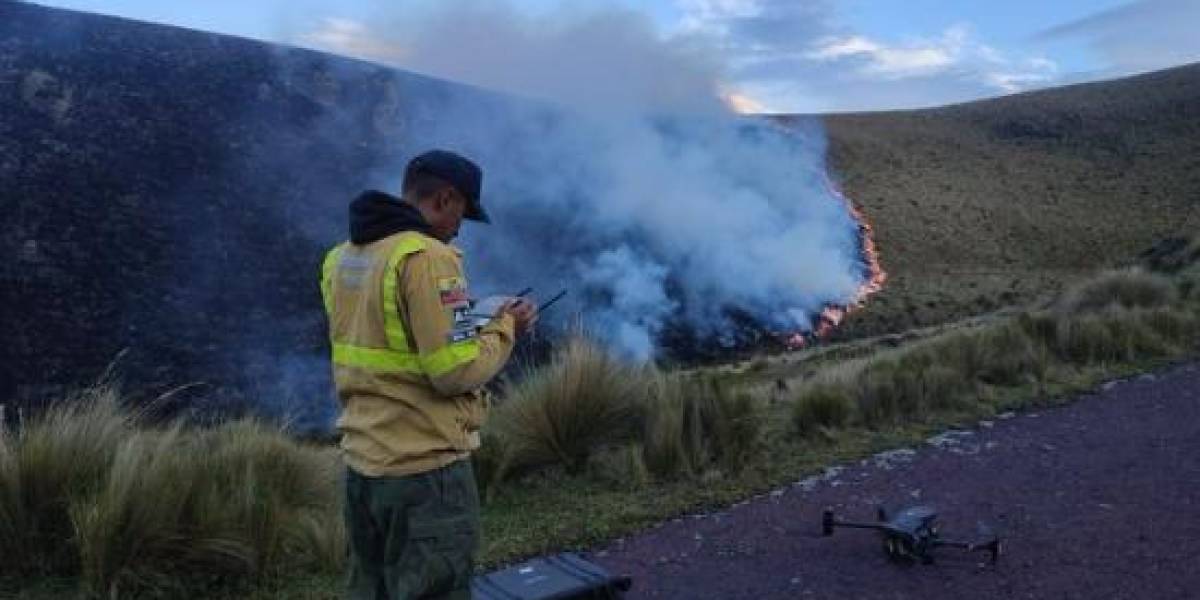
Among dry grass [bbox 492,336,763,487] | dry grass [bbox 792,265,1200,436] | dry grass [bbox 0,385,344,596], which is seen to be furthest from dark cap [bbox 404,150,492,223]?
dry grass [bbox 792,265,1200,436]

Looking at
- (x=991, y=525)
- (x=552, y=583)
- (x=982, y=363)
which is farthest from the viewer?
(x=982, y=363)

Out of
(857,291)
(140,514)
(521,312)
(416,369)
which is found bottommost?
(857,291)

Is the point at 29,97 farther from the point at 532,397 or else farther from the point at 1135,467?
the point at 1135,467

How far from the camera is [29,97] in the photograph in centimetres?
2083

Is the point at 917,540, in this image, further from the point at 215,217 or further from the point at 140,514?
the point at 215,217

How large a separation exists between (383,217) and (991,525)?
12.2 ft

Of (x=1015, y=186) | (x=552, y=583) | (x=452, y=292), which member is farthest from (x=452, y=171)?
(x=1015, y=186)

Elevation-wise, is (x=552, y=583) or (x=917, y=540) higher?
(x=552, y=583)

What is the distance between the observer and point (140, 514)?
4.49m

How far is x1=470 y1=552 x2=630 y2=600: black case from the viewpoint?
382 centimetres

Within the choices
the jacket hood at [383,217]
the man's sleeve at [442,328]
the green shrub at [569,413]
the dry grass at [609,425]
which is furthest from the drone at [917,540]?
the jacket hood at [383,217]

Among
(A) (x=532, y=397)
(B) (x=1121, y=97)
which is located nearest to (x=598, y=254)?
(A) (x=532, y=397)

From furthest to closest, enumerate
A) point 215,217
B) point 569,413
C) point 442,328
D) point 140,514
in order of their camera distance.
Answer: point 215,217
point 569,413
point 140,514
point 442,328

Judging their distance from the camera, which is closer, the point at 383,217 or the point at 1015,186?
the point at 383,217
